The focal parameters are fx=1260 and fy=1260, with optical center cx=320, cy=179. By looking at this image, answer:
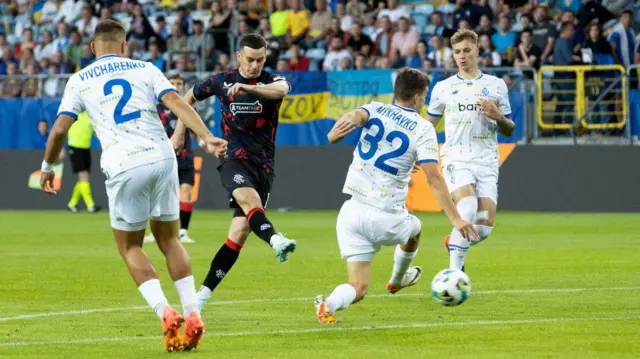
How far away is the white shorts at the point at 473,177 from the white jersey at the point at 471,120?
0.05 metres

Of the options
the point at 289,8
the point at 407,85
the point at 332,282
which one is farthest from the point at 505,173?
the point at 407,85

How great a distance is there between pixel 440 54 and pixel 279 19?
4.68 meters

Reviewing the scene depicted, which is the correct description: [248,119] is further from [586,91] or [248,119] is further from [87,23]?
[87,23]

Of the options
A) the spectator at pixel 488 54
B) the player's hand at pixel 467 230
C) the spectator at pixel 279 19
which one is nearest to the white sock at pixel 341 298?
the player's hand at pixel 467 230

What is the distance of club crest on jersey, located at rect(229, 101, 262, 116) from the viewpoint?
402 inches

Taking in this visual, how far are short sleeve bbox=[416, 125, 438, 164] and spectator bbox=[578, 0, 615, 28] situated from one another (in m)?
15.1

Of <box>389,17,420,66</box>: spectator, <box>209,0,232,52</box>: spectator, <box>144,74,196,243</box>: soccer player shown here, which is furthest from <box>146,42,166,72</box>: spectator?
<box>144,74,196,243</box>: soccer player

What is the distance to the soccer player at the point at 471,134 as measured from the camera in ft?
36.7

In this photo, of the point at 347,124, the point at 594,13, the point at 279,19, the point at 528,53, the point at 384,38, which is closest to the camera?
the point at 347,124

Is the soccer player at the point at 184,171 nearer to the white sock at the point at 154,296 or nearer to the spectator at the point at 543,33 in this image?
the spectator at the point at 543,33

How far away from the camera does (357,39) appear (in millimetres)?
25172

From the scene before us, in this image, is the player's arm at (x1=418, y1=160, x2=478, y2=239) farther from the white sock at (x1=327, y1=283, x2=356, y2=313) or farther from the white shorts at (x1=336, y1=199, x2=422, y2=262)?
the white sock at (x1=327, y1=283, x2=356, y2=313)

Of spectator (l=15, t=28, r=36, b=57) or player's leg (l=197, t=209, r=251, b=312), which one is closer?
player's leg (l=197, t=209, r=251, b=312)

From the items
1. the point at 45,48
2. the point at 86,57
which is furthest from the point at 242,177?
the point at 45,48
